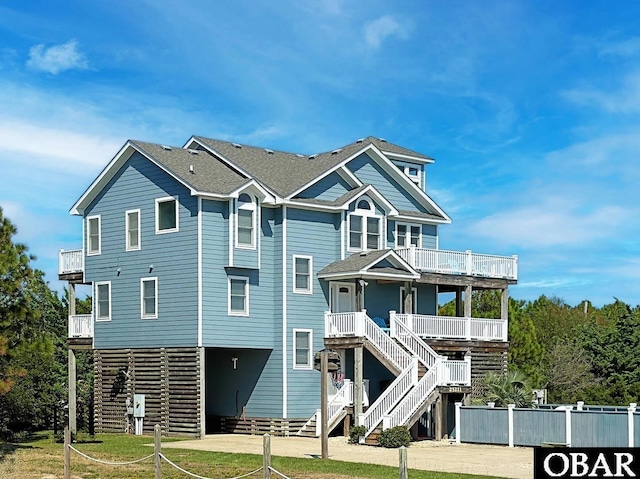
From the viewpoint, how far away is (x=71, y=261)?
40625 mm

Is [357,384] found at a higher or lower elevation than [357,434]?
higher

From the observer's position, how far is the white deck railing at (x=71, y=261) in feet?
132

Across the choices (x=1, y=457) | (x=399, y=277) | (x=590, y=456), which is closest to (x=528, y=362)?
(x=399, y=277)

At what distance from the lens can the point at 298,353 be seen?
36.7 meters

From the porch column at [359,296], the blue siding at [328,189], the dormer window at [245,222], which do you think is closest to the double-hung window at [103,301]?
the dormer window at [245,222]

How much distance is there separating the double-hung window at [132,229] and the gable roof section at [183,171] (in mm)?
1955

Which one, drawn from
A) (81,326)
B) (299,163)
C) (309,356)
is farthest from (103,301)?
(299,163)

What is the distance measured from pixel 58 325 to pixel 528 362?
25721 millimetres

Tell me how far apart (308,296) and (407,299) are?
3.62 m

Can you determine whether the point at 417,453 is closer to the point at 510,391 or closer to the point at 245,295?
the point at 510,391

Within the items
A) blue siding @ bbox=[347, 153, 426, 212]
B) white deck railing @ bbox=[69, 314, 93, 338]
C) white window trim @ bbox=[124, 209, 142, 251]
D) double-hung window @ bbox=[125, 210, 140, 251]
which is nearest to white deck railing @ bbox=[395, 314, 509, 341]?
blue siding @ bbox=[347, 153, 426, 212]

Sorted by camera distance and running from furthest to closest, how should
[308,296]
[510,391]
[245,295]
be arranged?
[308,296] → [245,295] → [510,391]

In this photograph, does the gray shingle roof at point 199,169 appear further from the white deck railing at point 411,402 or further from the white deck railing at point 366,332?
the white deck railing at point 411,402

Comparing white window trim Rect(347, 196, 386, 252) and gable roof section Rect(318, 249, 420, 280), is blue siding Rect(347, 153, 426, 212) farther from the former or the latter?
gable roof section Rect(318, 249, 420, 280)
